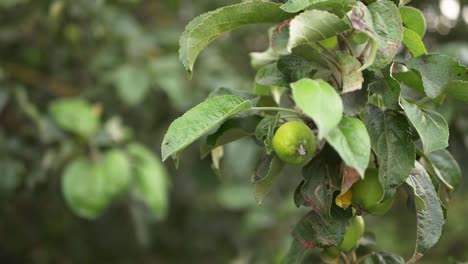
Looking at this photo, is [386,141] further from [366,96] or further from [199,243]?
[199,243]

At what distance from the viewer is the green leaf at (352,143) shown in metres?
0.75

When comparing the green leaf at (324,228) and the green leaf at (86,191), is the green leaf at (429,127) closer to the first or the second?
the green leaf at (324,228)

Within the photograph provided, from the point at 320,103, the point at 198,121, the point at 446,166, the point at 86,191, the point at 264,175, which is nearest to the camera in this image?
the point at 320,103

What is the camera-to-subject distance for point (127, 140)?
83.5 inches

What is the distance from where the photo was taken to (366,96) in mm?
916

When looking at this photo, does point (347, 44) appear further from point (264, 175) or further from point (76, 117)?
point (76, 117)

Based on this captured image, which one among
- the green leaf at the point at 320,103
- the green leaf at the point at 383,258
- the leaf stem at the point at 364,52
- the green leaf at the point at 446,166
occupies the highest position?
the green leaf at the point at 320,103

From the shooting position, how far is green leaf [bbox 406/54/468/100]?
93 centimetres

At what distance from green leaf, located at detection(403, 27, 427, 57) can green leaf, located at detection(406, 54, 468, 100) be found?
0.05ft

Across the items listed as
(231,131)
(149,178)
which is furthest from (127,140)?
(231,131)

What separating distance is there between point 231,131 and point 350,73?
9.8 inches

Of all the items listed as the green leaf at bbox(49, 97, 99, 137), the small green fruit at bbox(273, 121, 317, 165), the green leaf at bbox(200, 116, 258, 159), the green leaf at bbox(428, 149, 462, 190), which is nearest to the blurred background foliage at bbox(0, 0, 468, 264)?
the green leaf at bbox(49, 97, 99, 137)

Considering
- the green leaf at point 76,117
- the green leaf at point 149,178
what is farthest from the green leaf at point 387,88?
the green leaf at point 76,117

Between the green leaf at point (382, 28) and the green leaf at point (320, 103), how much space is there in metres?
0.10
